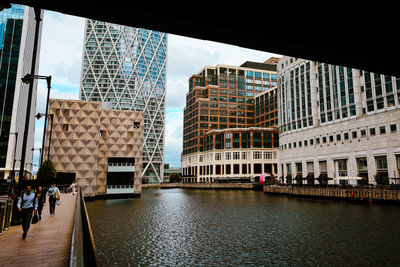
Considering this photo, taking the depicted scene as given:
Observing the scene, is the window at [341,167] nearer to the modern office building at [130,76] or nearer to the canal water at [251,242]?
the canal water at [251,242]

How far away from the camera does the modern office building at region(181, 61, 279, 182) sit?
368 feet

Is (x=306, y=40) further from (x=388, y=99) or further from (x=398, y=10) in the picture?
(x=388, y=99)

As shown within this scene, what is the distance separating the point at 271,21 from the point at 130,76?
15407cm

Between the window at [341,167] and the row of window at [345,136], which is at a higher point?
the row of window at [345,136]

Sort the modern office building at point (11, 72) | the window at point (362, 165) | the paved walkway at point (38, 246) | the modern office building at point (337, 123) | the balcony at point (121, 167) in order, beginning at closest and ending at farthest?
the paved walkway at point (38, 246) < the modern office building at point (337, 123) < the balcony at point (121, 167) < the window at point (362, 165) < the modern office building at point (11, 72)

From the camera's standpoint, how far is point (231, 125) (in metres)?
136

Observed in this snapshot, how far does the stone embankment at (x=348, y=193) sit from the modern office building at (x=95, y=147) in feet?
110

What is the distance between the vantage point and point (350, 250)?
48.3ft

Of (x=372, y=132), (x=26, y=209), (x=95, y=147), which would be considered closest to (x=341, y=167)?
(x=372, y=132)

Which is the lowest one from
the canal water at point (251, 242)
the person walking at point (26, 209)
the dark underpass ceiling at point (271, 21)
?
the canal water at point (251, 242)

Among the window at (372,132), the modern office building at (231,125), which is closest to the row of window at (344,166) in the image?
the window at (372,132)

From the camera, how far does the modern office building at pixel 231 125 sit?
112312mm

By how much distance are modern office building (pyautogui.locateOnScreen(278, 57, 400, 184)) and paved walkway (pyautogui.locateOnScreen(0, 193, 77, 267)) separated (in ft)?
152

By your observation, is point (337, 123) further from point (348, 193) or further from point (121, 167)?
point (121, 167)
